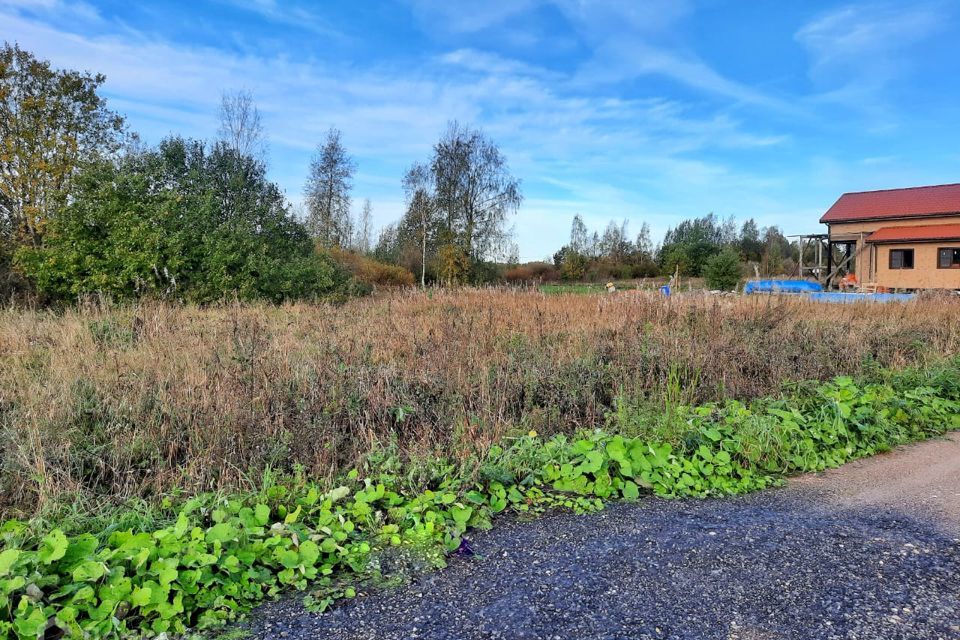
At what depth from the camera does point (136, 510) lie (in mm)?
3055

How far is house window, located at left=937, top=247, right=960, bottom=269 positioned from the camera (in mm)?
25562

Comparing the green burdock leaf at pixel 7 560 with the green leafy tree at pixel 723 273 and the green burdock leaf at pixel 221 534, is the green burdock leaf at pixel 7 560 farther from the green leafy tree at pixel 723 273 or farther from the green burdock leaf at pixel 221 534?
the green leafy tree at pixel 723 273

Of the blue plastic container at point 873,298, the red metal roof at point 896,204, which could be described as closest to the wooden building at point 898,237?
the red metal roof at point 896,204

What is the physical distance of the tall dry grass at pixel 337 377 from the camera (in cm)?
360

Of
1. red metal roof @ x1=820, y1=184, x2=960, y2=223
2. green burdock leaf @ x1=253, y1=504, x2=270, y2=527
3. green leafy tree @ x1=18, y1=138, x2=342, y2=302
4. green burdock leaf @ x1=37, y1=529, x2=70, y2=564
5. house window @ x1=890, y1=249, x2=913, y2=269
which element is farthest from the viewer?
red metal roof @ x1=820, y1=184, x2=960, y2=223

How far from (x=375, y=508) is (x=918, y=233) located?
103 feet

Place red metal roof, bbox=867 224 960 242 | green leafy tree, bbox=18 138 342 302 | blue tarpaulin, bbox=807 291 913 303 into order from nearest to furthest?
blue tarpaulin, bbox=807 291 913 303 → green leafy tree, bbox=18 138 342 302 → red metal roof, bbox=867 224 960 242

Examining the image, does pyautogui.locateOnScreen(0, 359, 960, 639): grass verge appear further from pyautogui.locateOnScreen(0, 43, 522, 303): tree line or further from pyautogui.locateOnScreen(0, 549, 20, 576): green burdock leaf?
pyautogui.locateOnScreen(0, 43, 522, 303): tree line

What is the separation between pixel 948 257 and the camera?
25656 mm

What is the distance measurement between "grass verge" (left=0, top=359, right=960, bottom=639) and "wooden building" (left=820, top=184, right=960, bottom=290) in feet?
85.5

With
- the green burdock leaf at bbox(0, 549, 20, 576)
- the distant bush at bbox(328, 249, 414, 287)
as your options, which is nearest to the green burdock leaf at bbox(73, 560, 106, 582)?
the green burdock leaf at bbox(0, 549, 20, 576)

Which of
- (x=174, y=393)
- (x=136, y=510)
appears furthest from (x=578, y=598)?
(x=174, y=393)

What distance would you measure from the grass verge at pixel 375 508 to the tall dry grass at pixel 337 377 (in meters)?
0.35

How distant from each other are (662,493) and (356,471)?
2015 millimetres
